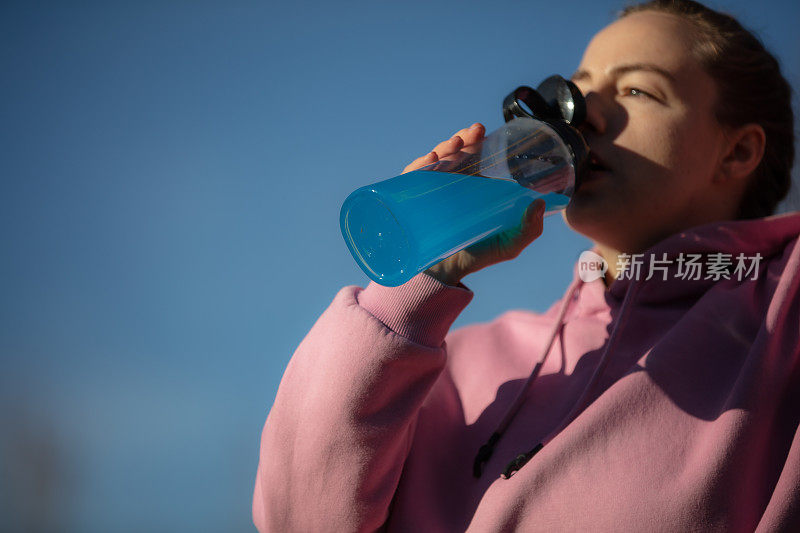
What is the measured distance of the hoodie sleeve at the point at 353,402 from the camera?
3.03 ft

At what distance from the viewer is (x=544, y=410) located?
1.07 meters

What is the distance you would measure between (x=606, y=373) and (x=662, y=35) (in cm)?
59

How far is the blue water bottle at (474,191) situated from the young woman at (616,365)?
0.16ft

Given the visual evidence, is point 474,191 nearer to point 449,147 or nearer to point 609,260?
point 449,147

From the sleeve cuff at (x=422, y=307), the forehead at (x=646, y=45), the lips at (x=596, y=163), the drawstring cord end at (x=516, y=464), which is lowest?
the drawstring cord end at (x=516, y=464)

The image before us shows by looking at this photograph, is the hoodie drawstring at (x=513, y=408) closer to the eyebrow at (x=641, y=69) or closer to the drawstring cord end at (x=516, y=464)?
the drawstring cord end at (x=516, y=464)

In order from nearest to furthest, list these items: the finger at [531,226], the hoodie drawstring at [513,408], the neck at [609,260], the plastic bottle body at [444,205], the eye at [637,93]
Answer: the plastic bottle body at [444,205] → the finger at [531,226] → the hoodie drawstring at [513,408] → the eye at [637,93] → the neck at [609,260]

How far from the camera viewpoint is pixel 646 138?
110 centimetres

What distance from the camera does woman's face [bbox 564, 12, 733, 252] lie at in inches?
43.1

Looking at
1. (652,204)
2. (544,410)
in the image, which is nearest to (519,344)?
(544,410)

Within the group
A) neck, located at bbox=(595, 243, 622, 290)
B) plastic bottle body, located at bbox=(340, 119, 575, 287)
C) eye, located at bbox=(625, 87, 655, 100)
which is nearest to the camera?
plastic bottle body, located at bbox=(340, 119, 575, 287)

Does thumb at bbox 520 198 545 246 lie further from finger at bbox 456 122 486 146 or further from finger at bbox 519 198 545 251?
finger at bbox 456 122 486 146

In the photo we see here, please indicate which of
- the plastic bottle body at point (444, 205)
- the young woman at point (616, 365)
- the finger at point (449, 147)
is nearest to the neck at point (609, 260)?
the young woman at point (616, 365)

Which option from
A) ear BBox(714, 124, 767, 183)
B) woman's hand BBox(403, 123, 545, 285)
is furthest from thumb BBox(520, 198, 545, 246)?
ear BBox(714, 124, 767, 183)
